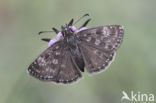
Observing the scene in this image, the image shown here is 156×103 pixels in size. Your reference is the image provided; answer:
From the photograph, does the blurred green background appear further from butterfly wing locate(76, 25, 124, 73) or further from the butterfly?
butterfly wing locate(76, 25, 124, 73)

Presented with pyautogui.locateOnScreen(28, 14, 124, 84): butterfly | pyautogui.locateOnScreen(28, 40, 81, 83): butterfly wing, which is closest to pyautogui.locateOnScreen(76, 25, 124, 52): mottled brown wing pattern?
pyautogui.locateOnScreen(28, 14, 124, 84): butterfly

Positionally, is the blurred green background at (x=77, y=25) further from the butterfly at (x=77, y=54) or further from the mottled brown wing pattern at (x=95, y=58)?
the mottled brown wing pattern at (x=95, y=58)

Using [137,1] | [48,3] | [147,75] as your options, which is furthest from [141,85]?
[48,3]

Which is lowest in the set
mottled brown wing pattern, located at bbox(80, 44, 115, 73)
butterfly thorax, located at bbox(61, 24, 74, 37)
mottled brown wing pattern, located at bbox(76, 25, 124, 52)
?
mottled brown wing pattern, located at bbox(80, 44, 115, 73)

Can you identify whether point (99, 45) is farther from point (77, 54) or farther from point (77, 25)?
point (77, 25)

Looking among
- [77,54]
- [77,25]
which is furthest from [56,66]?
[77,25]
